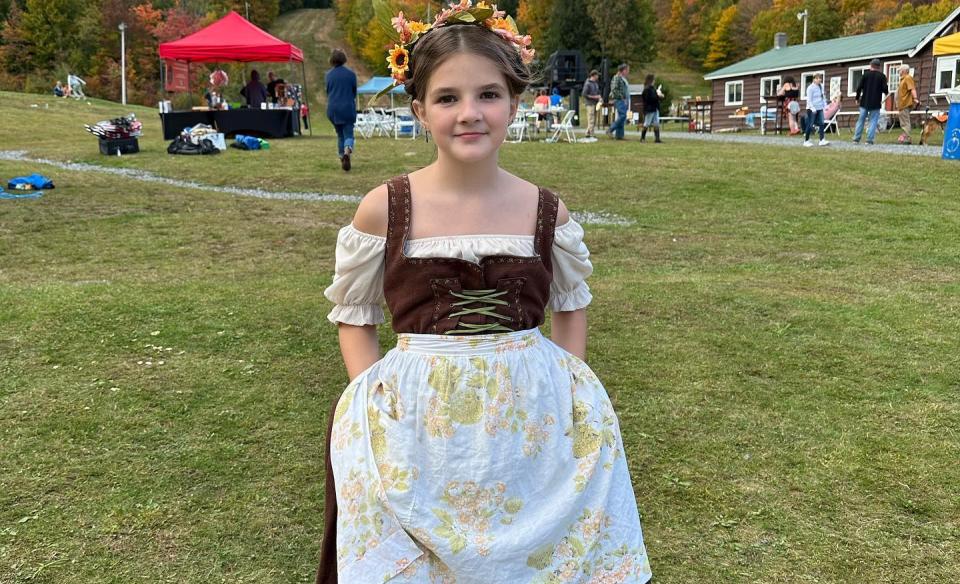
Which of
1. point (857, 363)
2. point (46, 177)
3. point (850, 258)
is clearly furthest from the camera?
point (46, 177)

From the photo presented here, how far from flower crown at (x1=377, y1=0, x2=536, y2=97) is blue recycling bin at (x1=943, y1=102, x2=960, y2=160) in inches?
581

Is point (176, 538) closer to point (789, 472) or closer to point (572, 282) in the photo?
point (572, 282)

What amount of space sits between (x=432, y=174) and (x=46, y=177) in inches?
478

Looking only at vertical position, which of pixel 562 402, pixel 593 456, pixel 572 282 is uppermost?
pixel 572 282

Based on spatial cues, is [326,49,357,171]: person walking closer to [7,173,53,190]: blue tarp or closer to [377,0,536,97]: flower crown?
[7,173,53,190]: blue tarp

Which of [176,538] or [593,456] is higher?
[593,456]

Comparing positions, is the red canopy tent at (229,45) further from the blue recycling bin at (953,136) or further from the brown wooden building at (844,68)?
the brown wooden building at (844,68)

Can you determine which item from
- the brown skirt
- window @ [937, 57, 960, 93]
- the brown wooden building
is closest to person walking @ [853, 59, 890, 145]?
the brown wooden building

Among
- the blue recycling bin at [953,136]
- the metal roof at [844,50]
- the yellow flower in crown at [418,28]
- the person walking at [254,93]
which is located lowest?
the yellow flower in crown at [418,28]

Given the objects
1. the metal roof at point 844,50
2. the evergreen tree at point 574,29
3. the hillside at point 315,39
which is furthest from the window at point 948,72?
the hillside at point 315,39

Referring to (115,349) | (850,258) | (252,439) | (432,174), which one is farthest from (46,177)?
(432,174)

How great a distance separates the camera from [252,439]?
148 inches

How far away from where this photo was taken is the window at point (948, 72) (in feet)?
84.1

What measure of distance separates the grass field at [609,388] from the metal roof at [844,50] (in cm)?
2129
